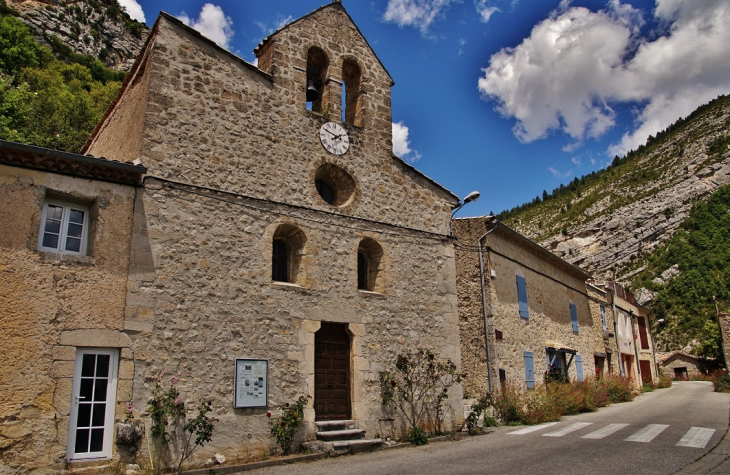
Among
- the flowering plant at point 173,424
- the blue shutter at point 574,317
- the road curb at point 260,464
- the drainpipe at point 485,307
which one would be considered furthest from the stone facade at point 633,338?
the flowering plant at point 173,424

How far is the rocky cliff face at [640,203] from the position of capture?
65688 mm

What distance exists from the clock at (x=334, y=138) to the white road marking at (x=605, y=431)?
7.96 meters

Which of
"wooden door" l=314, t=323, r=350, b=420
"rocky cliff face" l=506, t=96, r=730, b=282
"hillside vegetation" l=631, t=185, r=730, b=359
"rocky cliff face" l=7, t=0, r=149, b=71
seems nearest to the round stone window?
"wooden door" l=314, t=323, r=350, b=420

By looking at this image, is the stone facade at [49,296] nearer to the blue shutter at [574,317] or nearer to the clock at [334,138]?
the clock at [334,138]

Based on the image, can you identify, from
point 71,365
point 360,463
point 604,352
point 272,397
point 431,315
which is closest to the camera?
point 71,365

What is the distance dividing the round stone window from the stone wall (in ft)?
15.0

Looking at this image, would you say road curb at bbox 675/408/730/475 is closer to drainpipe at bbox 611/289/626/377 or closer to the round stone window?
the round stone window

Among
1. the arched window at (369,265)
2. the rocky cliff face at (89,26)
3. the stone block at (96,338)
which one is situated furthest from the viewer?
the rocky cliff face at (89,26)

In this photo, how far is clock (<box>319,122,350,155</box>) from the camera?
11336 mm

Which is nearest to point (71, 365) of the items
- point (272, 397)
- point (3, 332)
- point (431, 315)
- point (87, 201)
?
point (3, 332)

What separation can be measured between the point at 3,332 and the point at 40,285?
75 cm

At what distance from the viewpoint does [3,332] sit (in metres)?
6.90

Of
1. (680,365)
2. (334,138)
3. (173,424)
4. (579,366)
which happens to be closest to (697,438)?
(334,138)

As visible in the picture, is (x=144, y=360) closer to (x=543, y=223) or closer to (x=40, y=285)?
(x=40, y=285)
